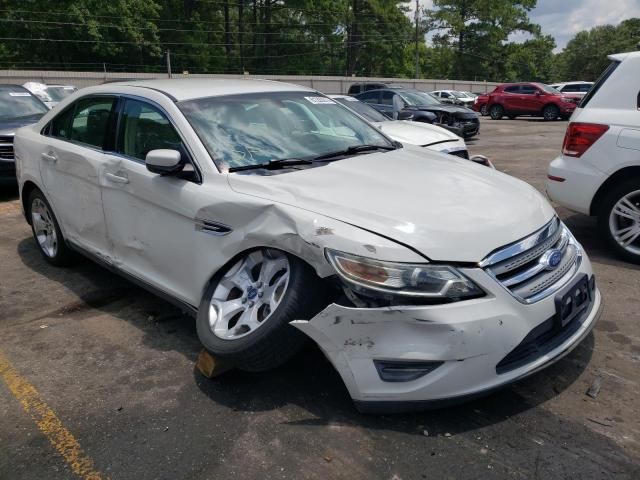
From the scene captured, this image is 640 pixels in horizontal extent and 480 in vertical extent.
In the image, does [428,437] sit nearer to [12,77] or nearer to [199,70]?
[12,77]

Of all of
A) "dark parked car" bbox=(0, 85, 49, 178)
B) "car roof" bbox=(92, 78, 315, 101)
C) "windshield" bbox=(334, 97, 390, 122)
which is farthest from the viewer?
"windshield" bbox=(334, 97, 390, 122)

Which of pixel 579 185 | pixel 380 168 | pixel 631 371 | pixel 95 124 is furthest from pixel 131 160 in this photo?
pixel 579 185

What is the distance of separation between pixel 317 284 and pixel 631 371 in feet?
6.07

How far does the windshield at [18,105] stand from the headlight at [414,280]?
27.9 ft

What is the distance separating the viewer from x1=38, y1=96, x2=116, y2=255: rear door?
399cm

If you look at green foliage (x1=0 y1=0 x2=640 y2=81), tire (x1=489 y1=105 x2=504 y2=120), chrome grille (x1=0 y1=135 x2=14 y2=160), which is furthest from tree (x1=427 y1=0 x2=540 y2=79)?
chrome grille (x1=0 y1=135 x2=14 y2=160)

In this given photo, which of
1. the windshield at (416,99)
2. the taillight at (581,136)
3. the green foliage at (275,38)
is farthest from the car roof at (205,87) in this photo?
the green foliage at (275,38)

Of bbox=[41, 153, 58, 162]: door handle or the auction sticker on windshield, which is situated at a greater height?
the auction sticker on windshield

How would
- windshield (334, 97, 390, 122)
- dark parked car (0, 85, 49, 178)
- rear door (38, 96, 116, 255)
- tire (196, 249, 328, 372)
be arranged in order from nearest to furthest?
tire (196, 249, 328, 372)
rear door (38, 96, 116, 255)
dark parked car (0, 85, 49, 178)
windshield (334, 97, 390, 122)

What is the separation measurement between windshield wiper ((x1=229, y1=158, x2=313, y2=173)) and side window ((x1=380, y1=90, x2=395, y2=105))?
515 inches

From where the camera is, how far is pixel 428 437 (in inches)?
98.4

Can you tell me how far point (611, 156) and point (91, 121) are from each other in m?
4.33

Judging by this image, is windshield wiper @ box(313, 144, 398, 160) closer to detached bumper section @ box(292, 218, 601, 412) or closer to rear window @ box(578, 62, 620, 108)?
detached bumper section @ box(292, 218, 601, 412)

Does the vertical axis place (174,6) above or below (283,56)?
above
